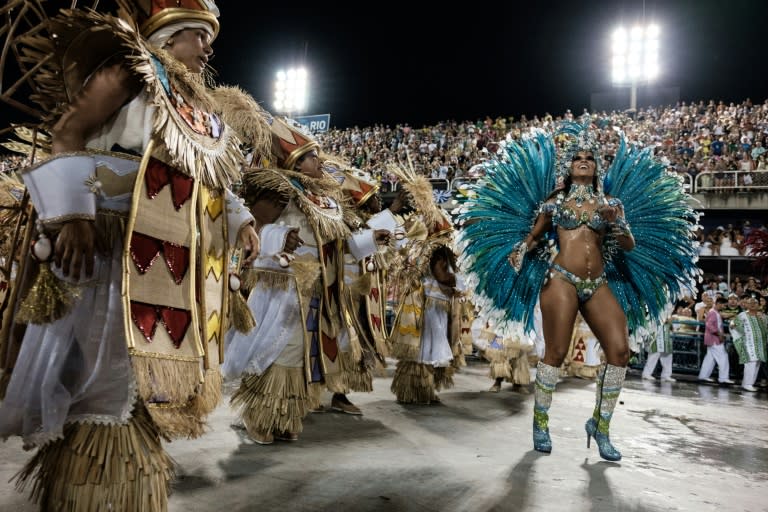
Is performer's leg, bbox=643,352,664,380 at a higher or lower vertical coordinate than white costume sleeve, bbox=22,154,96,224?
lower

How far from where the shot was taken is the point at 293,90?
27.9m

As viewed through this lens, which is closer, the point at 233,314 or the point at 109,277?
the point at 109,277

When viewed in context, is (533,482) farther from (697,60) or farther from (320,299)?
(697,60)

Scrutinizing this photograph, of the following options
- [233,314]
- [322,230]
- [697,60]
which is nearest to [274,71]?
[697,60]

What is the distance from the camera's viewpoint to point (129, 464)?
206 centimetres

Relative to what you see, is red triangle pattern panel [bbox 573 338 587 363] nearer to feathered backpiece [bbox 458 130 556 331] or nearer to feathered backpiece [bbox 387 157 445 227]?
feathered backpiece [bbox 387 157 445 227]

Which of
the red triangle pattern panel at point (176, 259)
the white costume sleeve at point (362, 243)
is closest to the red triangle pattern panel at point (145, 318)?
the red triangle pattern panel at point (176, 259)

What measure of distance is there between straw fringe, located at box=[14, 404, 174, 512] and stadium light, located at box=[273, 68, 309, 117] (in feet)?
87.5

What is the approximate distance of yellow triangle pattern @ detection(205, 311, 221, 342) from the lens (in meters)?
2.45

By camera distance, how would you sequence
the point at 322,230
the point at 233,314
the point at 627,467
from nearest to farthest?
the point at 233,314, the point at 627,467, the point at 322,230

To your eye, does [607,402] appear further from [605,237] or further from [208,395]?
[208,395]

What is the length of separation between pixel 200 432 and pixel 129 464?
1.07 feet

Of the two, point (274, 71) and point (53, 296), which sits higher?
point (274, 71)

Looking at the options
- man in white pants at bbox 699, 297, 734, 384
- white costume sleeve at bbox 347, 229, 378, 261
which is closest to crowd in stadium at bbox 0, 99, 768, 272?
man in white pants at bbox 699, 297, 734, 384
